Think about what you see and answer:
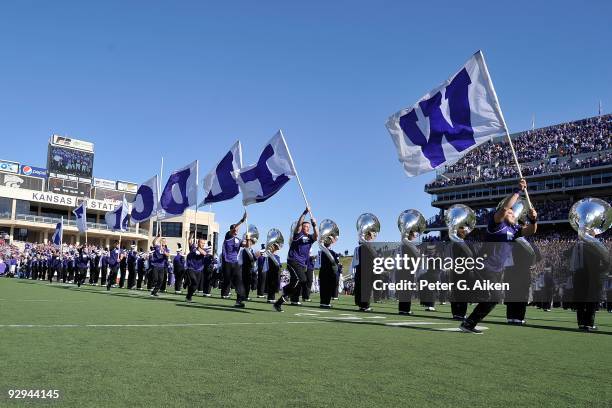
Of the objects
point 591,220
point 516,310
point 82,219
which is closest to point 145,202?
point 82,219

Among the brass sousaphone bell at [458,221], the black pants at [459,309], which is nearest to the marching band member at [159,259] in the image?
the brass sousaphone bell at [458,221]

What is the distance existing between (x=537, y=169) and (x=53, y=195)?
220ft

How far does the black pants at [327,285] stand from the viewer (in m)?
14.2

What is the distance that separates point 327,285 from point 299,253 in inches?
65.0

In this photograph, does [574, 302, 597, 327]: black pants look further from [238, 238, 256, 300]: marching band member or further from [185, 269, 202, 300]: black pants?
[185, 269, 202, 300]: black pants

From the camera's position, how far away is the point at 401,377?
4352mm

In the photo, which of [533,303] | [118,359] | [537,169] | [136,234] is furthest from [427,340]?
[136,234]

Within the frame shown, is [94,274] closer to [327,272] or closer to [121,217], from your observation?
[121,217]

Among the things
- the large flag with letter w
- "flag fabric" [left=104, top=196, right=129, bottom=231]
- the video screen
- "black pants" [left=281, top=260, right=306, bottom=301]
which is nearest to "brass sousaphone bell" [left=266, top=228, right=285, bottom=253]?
"black pants" [left=281, top=260, right=306, bottom=301]

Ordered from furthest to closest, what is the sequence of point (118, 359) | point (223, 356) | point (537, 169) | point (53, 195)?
point (53, 195) → point (537, 169) → point (223, 356) → point (118, 359)

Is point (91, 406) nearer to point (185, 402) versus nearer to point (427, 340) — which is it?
point (185, 402)

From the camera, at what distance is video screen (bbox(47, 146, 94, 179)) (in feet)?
299

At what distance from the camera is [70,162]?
93125 millimetres

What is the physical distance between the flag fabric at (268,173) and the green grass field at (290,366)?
7.70m
